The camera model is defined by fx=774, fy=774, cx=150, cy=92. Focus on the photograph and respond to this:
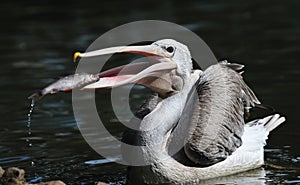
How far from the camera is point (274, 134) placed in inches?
318

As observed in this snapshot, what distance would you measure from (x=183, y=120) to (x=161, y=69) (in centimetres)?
55

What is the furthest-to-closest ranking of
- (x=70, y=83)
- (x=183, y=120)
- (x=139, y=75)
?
(x=183, y=120) < (x=139, y=75) < (x=70, y=83)

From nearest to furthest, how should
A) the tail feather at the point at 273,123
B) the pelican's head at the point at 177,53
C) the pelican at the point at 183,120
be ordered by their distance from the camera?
the pelican at the point at 183,120 < the pelican's head at the point at 177,53 < the tail feather at the point at 273,123

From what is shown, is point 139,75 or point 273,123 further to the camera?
point 273,123

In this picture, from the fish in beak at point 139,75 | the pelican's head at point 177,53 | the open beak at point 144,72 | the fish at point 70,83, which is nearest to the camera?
the fish at point 70,83

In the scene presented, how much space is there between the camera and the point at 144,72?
6.25 meters

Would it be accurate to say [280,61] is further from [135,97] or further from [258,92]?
[135,97]

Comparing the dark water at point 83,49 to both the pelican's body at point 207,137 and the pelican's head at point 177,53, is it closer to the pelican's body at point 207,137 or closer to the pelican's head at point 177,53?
the pelican's body at point 207,137

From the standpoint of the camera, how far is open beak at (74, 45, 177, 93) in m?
6.11

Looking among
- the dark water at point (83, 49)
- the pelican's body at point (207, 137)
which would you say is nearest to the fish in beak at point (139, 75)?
the pelican's body at point (207, 137)

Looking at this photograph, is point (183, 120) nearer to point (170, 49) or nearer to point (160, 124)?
point (160, 124)

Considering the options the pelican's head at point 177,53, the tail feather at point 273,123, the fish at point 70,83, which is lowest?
the tail feather at point 273,123

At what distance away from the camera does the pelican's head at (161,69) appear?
6254mm

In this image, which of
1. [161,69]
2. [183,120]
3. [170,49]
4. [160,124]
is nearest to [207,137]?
[183,120]
